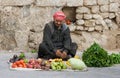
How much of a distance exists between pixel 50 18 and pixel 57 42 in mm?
1788

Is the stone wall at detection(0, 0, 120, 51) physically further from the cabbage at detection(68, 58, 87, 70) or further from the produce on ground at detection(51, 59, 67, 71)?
the cabbage at detection(68, 58, 87, 70)

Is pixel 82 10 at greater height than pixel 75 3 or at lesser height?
lesser

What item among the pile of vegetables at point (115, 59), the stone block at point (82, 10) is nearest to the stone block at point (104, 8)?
the stone block at point (82, 10)

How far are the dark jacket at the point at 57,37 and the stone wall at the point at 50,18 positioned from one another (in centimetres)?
172

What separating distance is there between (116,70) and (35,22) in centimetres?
337

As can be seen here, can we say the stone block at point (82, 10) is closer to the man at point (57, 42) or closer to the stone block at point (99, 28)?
the stone block at point (99, 28)

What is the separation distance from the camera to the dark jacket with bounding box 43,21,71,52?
10.6m

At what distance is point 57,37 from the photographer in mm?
10742

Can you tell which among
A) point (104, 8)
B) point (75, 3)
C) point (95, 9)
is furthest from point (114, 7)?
point (75, 3)

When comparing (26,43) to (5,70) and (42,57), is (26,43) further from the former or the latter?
(5,70)

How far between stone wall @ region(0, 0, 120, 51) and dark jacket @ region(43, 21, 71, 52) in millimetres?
1722

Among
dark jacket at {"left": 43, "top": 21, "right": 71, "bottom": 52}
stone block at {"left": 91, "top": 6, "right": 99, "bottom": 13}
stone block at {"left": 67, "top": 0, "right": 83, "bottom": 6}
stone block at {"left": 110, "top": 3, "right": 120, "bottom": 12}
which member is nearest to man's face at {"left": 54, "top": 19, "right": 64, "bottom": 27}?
dark jacket at {"left": 43, "top": 21, "right": 71, "bottom": 52}

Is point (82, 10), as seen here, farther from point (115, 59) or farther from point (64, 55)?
point (64, 55)

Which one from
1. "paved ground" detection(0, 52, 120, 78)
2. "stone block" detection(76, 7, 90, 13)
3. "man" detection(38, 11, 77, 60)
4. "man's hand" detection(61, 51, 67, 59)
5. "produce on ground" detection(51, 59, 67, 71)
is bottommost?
"paved ground" detection(0, 52, 120, 78)
